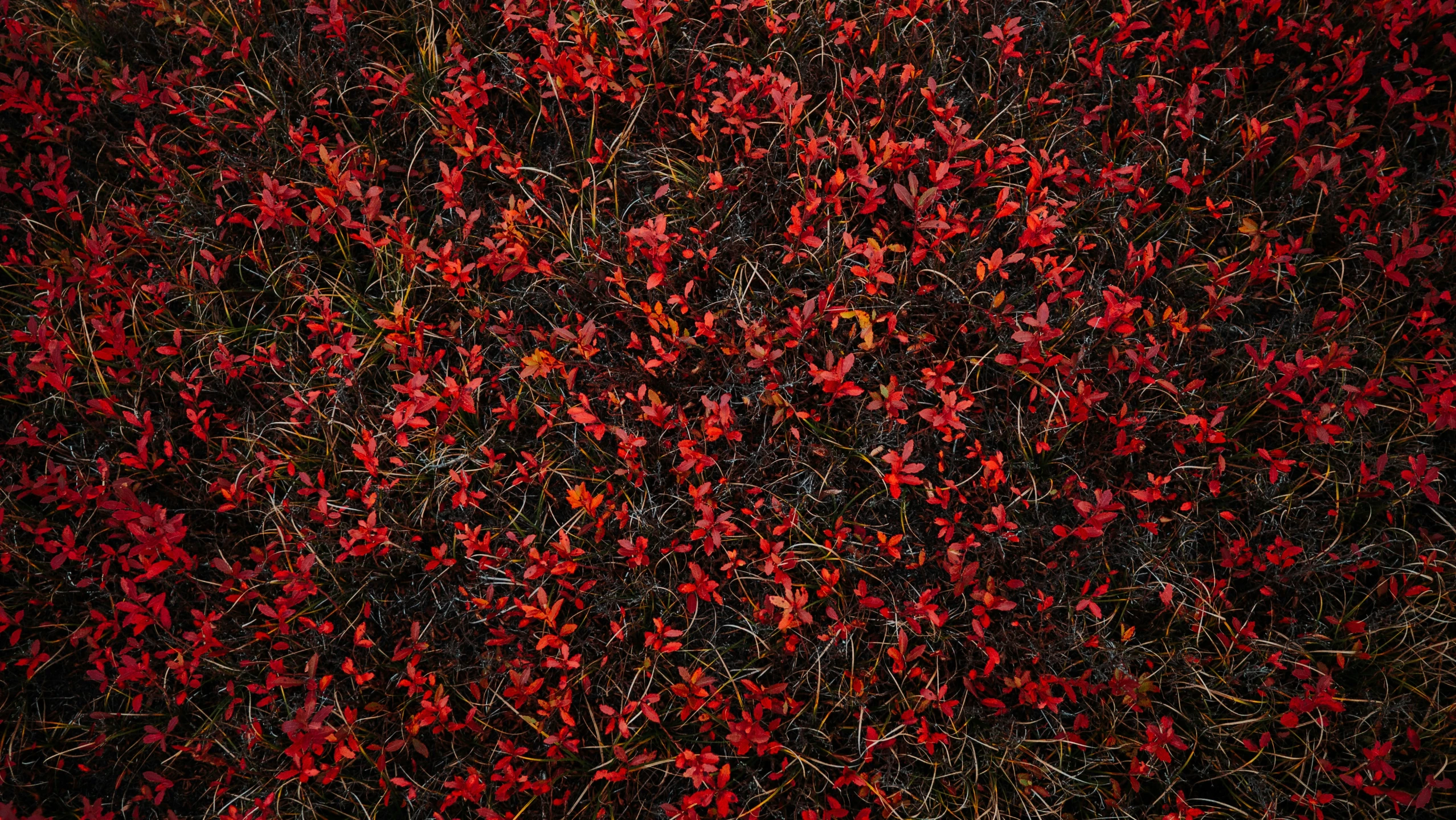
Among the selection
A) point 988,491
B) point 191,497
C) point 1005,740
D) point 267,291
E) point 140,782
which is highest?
point 267,291

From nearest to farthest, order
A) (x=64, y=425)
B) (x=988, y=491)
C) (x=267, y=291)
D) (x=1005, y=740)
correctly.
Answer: (x=1005, y=740), (x=988, y=491), (x=64, y=425), (x=267, y=291)

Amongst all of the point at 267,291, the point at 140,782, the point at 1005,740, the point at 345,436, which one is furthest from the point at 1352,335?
the point at 140,782

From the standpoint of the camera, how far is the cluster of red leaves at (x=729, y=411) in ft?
8.13

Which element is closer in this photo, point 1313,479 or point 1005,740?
point 1005,740

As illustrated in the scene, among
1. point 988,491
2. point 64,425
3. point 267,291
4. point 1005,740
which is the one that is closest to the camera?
point 1005,740

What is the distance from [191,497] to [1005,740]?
297 cm

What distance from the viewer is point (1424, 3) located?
312 centimetres

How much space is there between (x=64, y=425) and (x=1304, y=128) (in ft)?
16.2

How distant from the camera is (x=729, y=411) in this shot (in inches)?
99.8

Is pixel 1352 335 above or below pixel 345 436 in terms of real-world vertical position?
above

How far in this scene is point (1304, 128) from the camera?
9.96 feet

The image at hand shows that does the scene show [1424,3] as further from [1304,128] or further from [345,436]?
[345,436]

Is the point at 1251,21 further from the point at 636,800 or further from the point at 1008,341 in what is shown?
the point at 636,800

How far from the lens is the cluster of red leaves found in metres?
2.48
